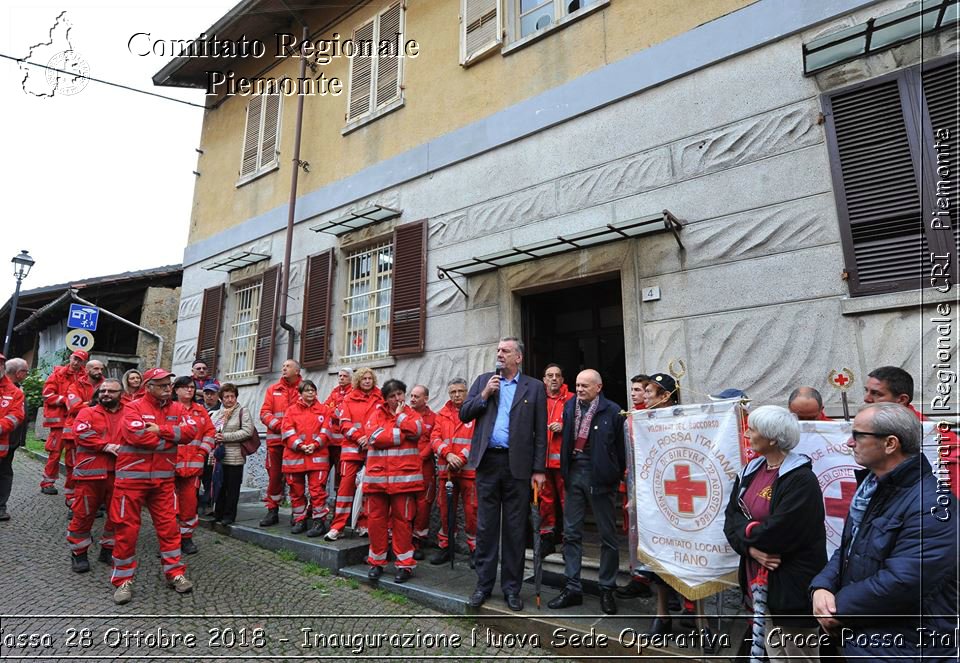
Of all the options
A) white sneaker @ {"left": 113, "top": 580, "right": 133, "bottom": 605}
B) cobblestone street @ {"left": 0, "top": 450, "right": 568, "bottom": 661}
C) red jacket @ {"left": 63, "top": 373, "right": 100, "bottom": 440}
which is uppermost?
red jacket @ {"left": 63, "top": 373, "right": 100, "bottom": 440}

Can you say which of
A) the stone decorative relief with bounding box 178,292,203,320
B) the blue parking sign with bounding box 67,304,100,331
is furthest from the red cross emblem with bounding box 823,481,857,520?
the blue parking sign with bounding box 67,304,100,331

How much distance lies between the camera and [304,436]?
654 centimetres

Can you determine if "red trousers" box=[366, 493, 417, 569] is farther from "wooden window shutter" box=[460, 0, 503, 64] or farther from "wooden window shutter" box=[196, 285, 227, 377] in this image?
"wooden window shutter" box=[196, 285, 227, 377]

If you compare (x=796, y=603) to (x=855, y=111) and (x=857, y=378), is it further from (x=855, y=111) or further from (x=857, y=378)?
(x=855, y=111)

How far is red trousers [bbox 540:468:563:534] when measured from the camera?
5.40 m

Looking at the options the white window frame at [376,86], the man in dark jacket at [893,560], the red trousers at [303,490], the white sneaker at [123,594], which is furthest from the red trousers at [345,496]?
the white window frame at [376,86]

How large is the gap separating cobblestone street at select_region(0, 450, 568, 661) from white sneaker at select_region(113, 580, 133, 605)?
49 millimetres

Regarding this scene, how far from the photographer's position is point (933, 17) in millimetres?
4586

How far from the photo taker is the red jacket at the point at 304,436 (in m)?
6.47

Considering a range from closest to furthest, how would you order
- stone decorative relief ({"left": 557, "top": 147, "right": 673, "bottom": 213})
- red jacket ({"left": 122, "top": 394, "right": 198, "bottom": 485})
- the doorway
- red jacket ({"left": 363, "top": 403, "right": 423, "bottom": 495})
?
red jacket ({"left": 122, "top": 394, "right": 198, "bottom": 485}), red jacket ({"left": 363, "top": 403, "right": 423, "bottom": 495}), stone decorative relief ({"left": 557, "top": 147, "right": 673, "bottom": 213}), the doorway

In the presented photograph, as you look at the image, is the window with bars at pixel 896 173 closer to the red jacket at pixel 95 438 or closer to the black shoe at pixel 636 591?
the black shoe at pixel 636 591

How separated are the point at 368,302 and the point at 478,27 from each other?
428 cm

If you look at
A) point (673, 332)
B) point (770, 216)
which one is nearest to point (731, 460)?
point (673, 332)

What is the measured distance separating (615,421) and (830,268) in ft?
7.68
